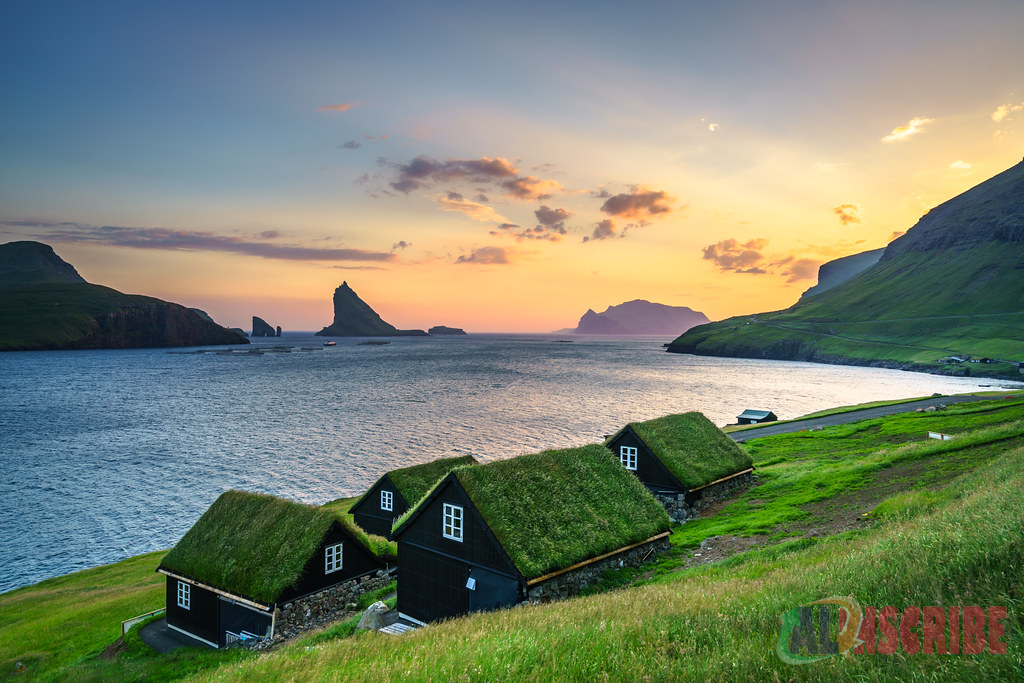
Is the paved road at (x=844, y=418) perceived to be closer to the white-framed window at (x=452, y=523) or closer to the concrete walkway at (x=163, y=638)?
the white-framed window at (x=452, y=523)

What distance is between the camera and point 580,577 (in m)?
25.7

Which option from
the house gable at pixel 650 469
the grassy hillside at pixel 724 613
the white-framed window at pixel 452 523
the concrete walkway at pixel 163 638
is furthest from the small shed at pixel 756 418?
the concrete walkway at pixel 163 638

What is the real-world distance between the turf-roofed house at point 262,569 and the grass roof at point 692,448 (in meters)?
23.5

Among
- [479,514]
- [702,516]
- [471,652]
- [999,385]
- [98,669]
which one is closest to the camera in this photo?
[471,652]

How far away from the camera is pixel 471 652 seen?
9641 millimetres

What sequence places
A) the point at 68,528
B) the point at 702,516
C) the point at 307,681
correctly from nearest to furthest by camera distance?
the point at 307,681 < the point at 702,516 < the point at 68,528

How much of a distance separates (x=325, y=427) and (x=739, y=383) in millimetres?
127446

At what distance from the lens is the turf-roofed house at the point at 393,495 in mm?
41056

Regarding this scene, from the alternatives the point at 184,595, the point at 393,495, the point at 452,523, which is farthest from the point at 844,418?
the point at 184,595

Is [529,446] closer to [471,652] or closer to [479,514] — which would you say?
[479,514]

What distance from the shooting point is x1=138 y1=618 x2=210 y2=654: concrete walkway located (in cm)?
3134

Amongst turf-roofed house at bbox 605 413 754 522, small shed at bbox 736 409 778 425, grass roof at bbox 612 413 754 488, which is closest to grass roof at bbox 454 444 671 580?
turf-roofed house at bbox 605 413 754 522

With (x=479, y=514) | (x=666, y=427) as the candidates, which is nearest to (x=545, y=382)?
(x=666, y=427)

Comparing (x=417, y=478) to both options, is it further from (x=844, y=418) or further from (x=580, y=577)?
(x=844, y=418)
